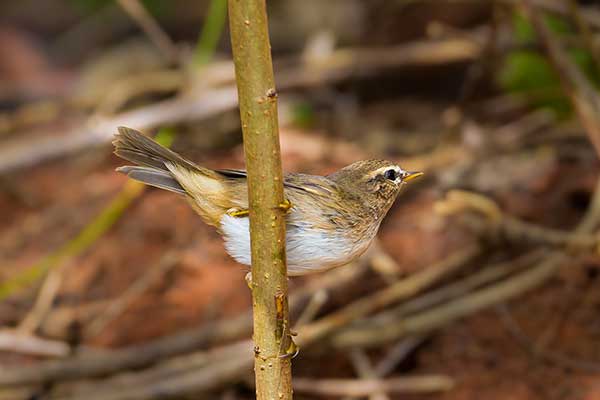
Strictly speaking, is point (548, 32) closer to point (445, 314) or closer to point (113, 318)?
point (445, 314)

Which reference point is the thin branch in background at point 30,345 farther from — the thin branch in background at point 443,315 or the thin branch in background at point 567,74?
the thin branch in background at point 567,74

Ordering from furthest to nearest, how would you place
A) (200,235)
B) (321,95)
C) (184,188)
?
(321,95), (200,235), (184,188)

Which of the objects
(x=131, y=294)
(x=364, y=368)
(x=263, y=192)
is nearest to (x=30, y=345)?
(x=131, y=294)

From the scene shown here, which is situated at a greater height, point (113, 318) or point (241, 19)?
point (113, 318)

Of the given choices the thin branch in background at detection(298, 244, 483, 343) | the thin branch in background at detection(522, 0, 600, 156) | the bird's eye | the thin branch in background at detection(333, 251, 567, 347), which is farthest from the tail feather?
the thin branch in background at detection(522, 0, 600, 156)

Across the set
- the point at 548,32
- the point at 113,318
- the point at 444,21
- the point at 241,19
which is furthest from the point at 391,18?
the point at 241,19

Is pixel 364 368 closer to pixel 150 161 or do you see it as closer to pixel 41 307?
pixel 41 307

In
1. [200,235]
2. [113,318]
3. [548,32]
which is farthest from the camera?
[200,235]
